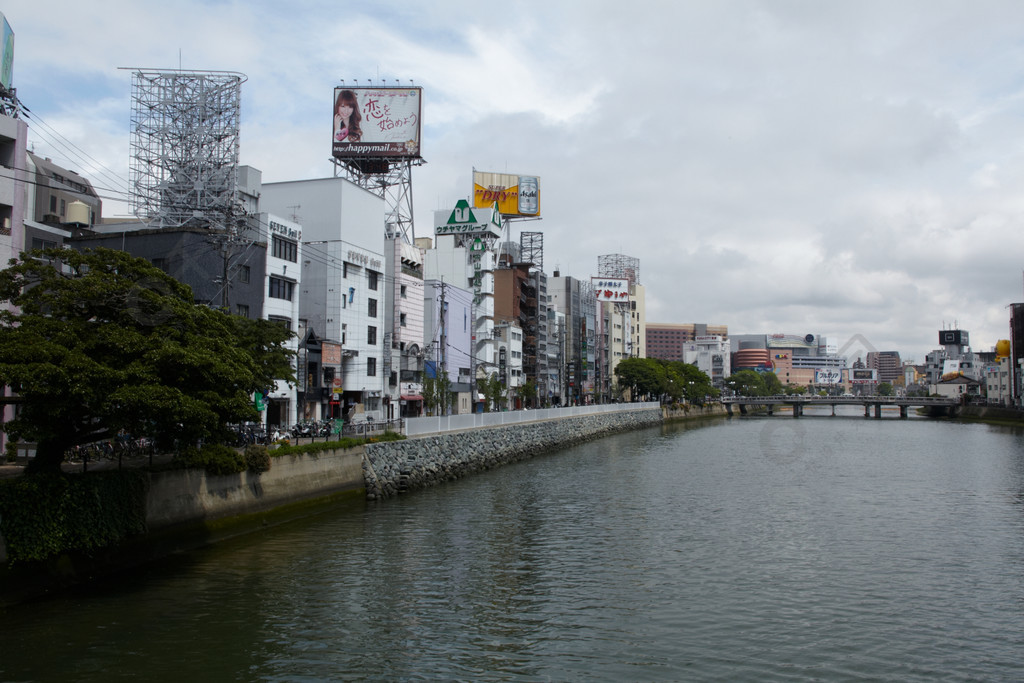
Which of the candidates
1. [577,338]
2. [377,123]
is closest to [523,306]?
[577,338]

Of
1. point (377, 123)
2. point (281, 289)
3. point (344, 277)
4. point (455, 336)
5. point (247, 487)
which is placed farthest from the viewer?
point (455, 336)

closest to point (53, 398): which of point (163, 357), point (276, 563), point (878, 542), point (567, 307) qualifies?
point (163, 357)

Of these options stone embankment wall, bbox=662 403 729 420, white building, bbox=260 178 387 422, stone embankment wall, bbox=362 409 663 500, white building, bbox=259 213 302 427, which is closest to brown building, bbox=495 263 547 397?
stone embankment wall, bbox=362 409 663 500

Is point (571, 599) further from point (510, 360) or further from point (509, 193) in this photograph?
point (509, 193)

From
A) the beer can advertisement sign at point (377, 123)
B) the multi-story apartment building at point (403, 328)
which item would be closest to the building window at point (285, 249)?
the multi-story apartment building at point (403, 328)

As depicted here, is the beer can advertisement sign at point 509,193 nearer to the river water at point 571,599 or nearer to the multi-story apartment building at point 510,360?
the multi-story apartment building at point 510,360

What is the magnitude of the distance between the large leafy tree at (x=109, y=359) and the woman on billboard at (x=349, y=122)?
5992cm

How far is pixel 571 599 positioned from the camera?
1012 inches

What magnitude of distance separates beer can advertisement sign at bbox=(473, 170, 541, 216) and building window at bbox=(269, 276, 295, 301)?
236ft

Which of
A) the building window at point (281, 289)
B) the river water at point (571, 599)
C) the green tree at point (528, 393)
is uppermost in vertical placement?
the building window at point (281, 289)

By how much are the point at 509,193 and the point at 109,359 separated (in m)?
110

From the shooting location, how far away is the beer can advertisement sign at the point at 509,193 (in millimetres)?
131750

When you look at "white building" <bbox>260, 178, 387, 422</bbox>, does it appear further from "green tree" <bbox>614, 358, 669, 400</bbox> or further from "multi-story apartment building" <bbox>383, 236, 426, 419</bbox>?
"green tree" <bbox>614, 358, 669, 400</bbox>

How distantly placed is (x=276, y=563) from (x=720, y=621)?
1679 centimetres
